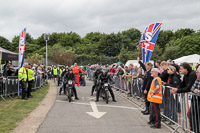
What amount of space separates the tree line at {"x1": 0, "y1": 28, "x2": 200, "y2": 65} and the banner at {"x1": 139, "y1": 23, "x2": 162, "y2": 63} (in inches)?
1320

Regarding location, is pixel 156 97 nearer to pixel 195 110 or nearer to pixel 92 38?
pixel 195 110

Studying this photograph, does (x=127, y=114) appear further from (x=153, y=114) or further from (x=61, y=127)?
(x=61, y=127)

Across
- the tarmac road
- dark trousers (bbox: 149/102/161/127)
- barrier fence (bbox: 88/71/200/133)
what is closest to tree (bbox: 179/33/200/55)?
the tarmac road

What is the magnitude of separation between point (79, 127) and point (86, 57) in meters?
37.9

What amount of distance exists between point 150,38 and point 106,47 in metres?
59.7

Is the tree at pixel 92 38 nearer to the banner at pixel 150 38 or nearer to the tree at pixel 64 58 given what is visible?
the tree at pixel 64 58

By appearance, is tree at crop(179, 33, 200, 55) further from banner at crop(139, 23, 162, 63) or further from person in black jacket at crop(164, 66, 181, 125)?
person in black jacket at crop(164, 66, 181, 125)

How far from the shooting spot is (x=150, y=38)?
10016mm

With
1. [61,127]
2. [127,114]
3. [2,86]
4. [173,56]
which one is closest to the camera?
[61,127]

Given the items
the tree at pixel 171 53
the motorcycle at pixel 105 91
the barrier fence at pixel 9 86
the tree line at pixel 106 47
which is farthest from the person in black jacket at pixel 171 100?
the tree at pixel 171 53

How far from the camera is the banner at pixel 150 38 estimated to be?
32.2 ft

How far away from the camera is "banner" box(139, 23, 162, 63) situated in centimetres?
982

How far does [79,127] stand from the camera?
6.67 meters

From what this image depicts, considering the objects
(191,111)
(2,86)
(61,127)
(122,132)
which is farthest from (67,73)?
(191,111)
